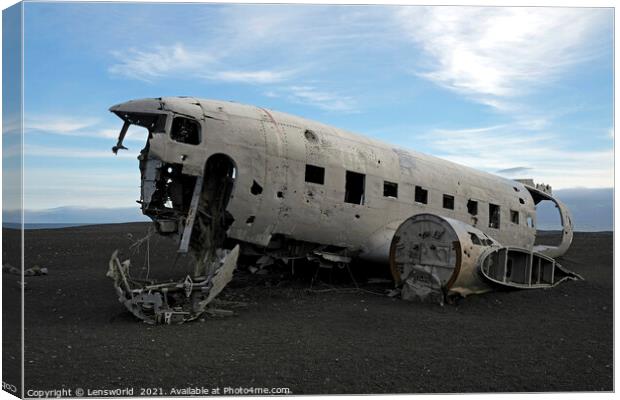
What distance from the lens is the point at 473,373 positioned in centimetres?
793

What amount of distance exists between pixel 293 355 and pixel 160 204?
5276 millimetres

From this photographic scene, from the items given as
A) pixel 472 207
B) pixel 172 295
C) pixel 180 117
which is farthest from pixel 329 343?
pixel 472 207

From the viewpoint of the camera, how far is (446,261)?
12609 millimetres

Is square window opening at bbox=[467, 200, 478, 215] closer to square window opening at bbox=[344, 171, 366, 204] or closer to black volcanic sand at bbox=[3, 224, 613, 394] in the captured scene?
black volcanic sand at bbox=[3, 224, 613, 394]

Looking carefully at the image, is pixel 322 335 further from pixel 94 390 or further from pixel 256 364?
pixel 94 390

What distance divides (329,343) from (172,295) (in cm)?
351

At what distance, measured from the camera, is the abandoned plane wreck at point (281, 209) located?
11305 millimetres

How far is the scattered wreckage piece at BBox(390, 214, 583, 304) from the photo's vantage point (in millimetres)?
12508

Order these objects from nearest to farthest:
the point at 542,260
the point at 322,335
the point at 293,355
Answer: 1. the point at 293,355
2. the point at 322,335
3. the point at 542,260

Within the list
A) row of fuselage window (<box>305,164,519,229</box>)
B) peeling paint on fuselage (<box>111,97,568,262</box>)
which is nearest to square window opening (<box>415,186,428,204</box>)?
row of fuselage window (<box>305,164,519,229</box>)

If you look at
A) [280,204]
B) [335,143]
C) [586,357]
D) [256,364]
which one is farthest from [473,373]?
[335,143]

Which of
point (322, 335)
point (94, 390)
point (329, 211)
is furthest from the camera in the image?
point (329, 211)

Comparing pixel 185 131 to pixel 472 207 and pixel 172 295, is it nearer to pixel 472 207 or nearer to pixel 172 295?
pixel 172 295

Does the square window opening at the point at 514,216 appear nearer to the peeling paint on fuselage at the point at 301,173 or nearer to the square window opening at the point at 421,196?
the peeling paint on fuselage at the point at 301,173
